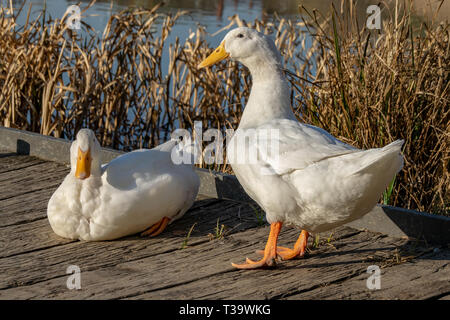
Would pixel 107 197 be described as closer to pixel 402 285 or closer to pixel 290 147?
pixel 290 147

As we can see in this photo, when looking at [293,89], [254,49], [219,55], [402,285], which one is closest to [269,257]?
[402,285]

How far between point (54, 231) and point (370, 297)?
65.0 inches

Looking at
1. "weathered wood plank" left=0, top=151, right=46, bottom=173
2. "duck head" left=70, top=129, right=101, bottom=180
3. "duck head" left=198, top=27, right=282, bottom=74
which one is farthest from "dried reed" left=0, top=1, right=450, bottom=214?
"duck head" left=70, top=129, right=101, bottom=180

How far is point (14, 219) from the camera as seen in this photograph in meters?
3.95

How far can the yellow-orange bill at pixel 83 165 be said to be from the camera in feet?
11.8

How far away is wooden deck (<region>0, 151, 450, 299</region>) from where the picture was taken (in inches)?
123

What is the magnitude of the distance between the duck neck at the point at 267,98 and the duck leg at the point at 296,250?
23.3 inches

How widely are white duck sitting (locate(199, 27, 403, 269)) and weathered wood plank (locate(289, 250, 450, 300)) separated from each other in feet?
0.97

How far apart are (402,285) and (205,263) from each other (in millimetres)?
906

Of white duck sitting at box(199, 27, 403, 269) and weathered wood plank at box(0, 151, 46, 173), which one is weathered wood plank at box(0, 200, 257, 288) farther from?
weathered wood plank at box(0, 151, 46, 173)

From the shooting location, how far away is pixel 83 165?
3.61 metres

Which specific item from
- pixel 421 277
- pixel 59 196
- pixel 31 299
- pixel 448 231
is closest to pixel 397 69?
pixel 448 231

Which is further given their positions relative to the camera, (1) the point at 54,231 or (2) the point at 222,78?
(2) the point at 222,78
